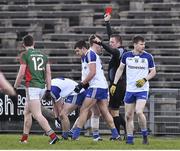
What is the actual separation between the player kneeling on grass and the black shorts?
19.2 inches

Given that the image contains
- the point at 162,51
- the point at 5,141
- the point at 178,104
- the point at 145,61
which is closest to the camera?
the point at 145,61

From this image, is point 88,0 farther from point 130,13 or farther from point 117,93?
point 117,93

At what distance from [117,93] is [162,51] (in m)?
6.18

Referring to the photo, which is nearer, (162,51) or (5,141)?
(5,141)

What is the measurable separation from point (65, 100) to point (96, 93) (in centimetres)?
114

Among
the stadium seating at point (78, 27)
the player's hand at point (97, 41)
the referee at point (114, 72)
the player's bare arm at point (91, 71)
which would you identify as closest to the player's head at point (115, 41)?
the referee at point (114, 72)

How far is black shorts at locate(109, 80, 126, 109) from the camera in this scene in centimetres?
1532

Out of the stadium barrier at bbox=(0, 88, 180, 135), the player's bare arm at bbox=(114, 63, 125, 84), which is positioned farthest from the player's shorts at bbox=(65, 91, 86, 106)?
the stadium barrier at bbox=(0, 88, 180, 135)

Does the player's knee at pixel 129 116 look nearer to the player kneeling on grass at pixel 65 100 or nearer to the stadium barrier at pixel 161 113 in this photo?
the player kneeling on grass at pixel 65 100

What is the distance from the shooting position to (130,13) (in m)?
22.5

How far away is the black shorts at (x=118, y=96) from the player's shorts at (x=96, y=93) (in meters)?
0.74

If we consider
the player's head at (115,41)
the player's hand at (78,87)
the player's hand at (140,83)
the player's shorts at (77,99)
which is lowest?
Answer: the player's shorts at (77,99)

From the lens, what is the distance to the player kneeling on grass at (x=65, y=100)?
15.1 metres

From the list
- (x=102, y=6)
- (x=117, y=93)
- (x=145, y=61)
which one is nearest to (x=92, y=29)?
(x=102, y=6)
